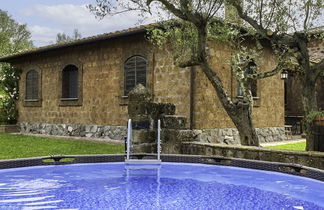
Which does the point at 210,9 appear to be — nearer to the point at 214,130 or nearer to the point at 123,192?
the point at 214,130

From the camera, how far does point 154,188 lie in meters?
6.71

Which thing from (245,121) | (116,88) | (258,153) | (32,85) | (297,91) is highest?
(32,85)

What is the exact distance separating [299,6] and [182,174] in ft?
20.6

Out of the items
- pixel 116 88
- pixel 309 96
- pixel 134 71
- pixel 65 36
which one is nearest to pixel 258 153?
pixel 309 96

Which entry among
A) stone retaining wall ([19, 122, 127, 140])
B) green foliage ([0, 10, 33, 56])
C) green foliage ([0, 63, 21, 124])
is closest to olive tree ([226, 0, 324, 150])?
stone retaining wall ([19, 122, 127, 140])

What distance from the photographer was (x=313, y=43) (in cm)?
2111

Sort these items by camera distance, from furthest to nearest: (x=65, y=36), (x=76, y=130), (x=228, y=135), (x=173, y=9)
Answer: (x=65, y=36)
(x=76, y=130)
(x=228, y=135)
(x=173, y=9)

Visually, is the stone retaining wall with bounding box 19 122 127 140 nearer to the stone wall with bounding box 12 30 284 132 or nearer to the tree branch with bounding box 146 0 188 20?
the stone wall with bounding box 12 30 284 132

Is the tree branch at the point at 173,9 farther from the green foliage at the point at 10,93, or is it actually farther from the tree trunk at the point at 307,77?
the green foliage at the point at 10,93

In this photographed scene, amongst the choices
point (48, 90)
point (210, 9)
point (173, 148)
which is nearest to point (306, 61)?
point (210, 9)

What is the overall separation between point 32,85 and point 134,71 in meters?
8.28

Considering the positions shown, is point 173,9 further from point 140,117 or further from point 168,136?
point 168,136

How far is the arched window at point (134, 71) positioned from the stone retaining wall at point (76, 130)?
1749mm

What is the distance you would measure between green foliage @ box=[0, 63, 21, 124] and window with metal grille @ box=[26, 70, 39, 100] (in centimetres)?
103
